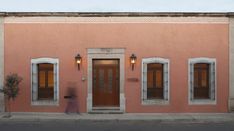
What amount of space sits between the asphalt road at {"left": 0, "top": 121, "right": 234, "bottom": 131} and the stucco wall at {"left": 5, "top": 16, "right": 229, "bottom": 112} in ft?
10.5

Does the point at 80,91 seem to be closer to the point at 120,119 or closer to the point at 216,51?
the point at 120,119

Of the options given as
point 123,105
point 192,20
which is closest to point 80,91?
point 123,105

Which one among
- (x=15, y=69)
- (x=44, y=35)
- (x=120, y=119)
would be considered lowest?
(x=120, y=119)

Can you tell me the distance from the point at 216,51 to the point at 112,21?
4.96m

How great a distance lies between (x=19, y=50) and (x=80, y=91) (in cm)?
334

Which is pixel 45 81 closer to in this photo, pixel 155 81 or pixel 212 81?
pixel 155 81

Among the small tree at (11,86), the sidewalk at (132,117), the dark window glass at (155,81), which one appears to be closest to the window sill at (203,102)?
the sidewalk at (132,117)

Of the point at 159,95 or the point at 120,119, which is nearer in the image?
the point at 120,119

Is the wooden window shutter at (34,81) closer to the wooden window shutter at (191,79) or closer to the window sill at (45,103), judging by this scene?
the window sill at (45,103)

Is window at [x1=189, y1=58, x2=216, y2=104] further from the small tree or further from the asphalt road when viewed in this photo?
the small tree

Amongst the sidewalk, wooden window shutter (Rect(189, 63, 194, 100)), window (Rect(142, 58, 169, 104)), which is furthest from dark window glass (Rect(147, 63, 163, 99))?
wooden window shutter (Rect(189, 63, 194, 100))

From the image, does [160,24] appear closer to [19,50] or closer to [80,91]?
[80,91]

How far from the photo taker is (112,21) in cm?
2191

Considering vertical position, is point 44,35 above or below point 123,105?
above
